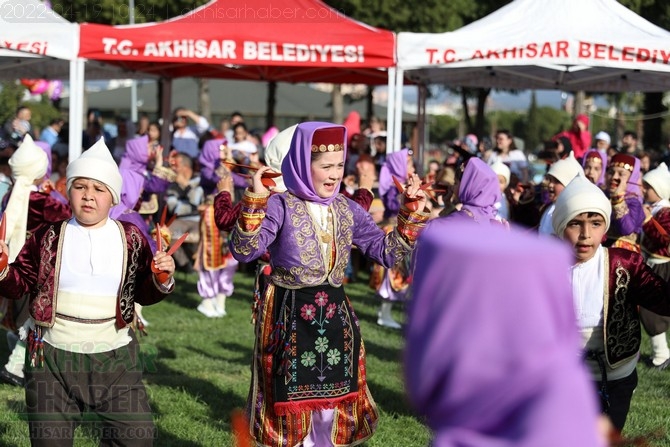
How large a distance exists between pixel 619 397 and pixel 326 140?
6.25 feet

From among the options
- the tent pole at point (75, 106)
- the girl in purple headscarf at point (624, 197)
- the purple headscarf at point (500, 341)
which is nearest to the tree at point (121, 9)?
the tent pole at point (75, 106)

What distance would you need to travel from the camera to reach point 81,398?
4.39m

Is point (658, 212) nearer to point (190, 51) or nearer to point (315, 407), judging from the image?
point (315, 407)

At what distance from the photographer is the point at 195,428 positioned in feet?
20.5

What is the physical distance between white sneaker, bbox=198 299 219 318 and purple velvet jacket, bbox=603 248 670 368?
20.7 ft

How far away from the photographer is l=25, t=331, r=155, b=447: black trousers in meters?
4.35

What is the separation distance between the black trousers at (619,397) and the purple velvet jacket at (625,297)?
0.14 metres

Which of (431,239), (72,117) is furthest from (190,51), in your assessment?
(431,239)

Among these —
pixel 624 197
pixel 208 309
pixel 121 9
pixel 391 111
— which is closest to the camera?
pixel 624 197

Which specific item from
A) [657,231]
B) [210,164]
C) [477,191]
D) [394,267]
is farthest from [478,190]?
[210,164]

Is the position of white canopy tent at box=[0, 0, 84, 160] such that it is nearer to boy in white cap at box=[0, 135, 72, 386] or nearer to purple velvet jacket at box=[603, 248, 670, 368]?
boy in white cap at box=[0, 135, 72, 386]

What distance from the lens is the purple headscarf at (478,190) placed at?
20.9ft

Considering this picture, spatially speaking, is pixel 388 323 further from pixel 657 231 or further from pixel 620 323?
pixel 620 323

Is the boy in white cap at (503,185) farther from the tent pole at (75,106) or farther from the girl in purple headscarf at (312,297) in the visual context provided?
the tent pole at (75,106)
